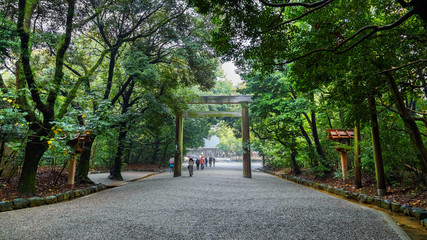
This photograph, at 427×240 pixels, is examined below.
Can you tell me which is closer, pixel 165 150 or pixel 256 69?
pixel 256 69

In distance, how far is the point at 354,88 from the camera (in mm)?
4500

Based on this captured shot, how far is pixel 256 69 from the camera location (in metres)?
4.60

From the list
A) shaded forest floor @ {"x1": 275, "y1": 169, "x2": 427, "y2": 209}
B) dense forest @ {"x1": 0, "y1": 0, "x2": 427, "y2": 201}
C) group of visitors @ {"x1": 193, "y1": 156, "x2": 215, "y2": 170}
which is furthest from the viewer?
→ group of visitors @ {"x1": 193, "y1": 156, "x2": 215, "y2": 170}

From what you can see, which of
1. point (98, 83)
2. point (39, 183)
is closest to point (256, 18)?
point (39, 183)

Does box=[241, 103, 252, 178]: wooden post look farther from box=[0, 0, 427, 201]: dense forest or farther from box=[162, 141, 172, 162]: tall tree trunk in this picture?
box=[162, 141, 172, 162]: tall tree trunk

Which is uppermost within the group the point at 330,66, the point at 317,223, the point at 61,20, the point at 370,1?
the point at 61,20

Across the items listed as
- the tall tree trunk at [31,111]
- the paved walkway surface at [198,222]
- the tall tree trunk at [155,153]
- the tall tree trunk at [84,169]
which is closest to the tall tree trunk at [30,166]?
the tall tree trunk at [31,111]

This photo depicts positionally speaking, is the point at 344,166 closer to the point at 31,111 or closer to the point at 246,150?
the point at 246,150

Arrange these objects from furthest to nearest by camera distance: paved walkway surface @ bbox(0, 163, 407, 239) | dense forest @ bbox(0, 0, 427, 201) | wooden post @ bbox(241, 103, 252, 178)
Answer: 1. wooden post @ bbox(241, 103, 252, 178)
2. dense forest @ bbox(0, 0, 427, 201)
3. paved walkway surface @ bbox(0, 163, 407, 239)

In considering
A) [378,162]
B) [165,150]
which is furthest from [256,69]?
[165,150]

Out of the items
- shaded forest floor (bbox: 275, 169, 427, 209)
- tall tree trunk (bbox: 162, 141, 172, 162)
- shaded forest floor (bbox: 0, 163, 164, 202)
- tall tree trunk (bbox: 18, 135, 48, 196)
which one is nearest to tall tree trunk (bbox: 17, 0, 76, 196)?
tall tree trunk (bbox: 18, 135, 48, 196)

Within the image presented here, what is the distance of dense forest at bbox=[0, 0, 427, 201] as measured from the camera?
4129 mm

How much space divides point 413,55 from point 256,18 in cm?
295

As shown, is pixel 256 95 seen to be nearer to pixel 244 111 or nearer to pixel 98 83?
pixel 244 111
